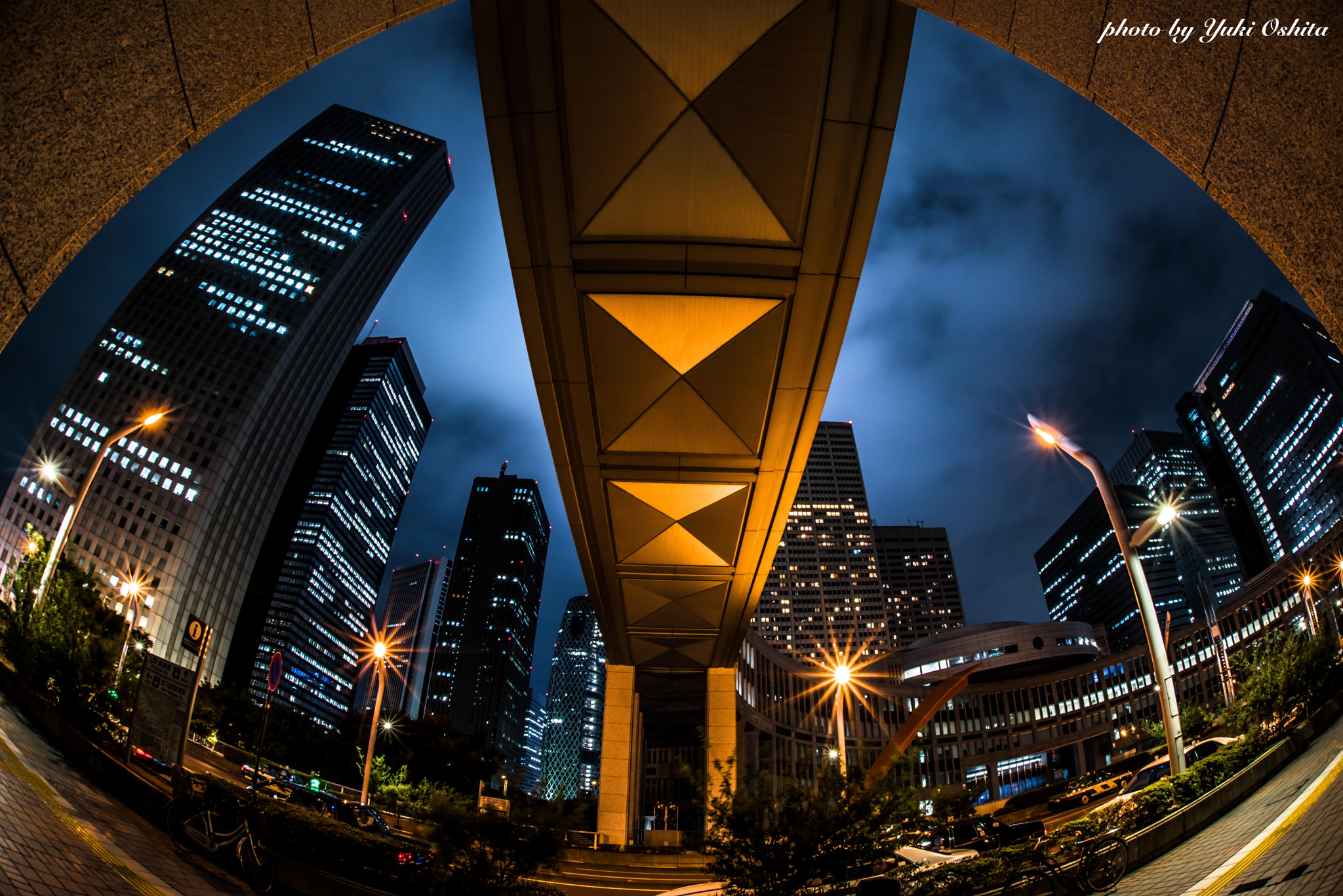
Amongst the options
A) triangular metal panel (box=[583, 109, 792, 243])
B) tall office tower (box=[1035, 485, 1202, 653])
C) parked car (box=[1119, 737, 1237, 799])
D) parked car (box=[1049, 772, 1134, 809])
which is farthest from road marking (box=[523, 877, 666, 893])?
tall office tower (box=[1035, 485, 1202, 653])

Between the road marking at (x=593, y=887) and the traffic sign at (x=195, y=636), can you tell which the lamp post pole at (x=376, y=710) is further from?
the traffic sign at (x=195, y=636)

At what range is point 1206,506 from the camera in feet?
545

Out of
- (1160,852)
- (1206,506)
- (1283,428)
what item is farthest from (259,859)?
(1206,506)

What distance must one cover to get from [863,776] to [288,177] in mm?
141816

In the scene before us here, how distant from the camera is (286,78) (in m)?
3.80

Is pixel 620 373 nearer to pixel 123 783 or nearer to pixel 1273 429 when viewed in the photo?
pixel 123 783

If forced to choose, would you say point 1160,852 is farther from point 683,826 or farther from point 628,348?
point 683,826

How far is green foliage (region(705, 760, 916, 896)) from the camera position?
866 centimetres

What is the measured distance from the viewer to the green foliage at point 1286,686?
17922 mm

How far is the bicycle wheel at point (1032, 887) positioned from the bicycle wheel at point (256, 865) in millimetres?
11433

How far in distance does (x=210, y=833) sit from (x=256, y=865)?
3.26 ft

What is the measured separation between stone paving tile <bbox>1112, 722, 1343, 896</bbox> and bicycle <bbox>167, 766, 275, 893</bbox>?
1300cm

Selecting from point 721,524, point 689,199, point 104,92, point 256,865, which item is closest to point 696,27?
point 689,199

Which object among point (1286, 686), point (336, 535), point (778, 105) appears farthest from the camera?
point (336, 535)
